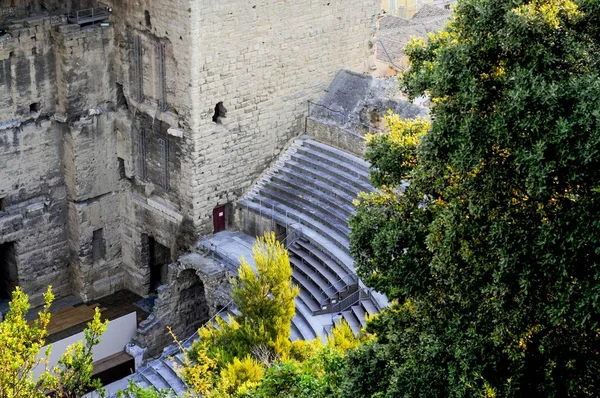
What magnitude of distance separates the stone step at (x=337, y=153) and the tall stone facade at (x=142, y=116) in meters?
0.70

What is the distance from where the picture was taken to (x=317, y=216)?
96.2 ft

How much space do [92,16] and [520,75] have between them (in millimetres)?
17021

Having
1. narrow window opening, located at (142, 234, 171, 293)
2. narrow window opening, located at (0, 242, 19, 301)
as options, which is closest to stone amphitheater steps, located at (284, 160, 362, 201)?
narrow window opening, located at (142, 234, 171, 293)

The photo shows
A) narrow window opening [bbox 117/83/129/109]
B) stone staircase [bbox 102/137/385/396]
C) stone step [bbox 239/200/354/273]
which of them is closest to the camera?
stone staircase [bbox 102/137/385/396]

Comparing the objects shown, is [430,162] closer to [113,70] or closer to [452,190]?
[452,190]

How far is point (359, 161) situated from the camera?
29.8m

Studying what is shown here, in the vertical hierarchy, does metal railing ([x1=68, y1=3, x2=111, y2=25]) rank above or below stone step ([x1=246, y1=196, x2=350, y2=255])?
above

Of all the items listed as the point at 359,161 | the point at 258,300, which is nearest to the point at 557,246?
the point at 258,300

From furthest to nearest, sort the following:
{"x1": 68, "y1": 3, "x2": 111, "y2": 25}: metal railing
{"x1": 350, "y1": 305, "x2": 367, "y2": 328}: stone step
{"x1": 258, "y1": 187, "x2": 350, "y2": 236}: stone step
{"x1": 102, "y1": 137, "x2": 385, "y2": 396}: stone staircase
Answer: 1. {"x1": 68, "y1": 3, "x2": 111, "y2": 25}: metal railing
2. {"x1": 258, "y1": 187, "x2": 350, "y2": 236}: stone step
3. {"x1": 102, "y1": 137, "x2": 385, "y2": 396}: stone staircase
4. {"x1": 350, "y1": 305, "x2": 367, "y2": 328}: stone step

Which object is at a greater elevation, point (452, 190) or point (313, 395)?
point (452, 190)

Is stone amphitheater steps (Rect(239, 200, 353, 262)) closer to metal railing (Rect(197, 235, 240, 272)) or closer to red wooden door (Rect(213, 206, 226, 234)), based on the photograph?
red wooden door (Rect(213, 206, 226, 234))

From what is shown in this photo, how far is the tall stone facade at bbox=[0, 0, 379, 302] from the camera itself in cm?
2898

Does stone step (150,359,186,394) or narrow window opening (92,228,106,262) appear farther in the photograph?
narrow window opening (92,228,106,262)

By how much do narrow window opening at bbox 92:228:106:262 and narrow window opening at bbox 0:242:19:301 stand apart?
2.21 meters
